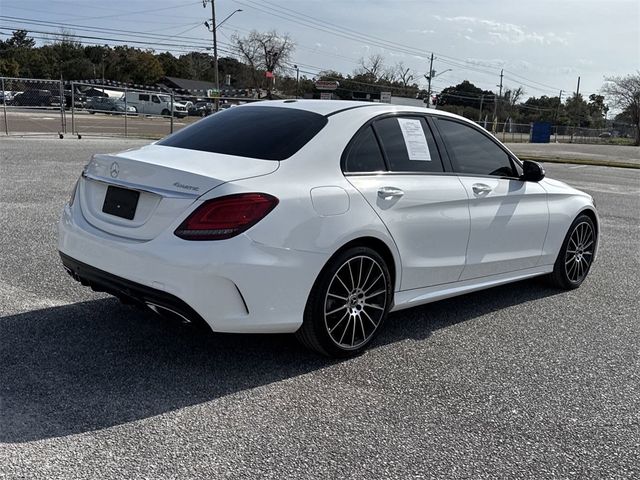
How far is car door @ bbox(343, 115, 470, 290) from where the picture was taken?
4113 mm

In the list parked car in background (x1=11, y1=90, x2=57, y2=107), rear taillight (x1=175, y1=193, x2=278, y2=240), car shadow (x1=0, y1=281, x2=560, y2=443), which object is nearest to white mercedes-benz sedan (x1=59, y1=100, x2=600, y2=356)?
rear taillight (x1=175, y1=193, x2=278, y2=240)

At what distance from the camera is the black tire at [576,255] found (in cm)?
589

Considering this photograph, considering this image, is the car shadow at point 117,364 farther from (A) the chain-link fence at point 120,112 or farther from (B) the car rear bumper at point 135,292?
(A) the chain-link fence at point 120,112

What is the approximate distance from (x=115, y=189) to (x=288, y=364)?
Answer: 148 cm

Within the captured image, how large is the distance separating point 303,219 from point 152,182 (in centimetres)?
87

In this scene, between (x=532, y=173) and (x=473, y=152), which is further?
(x=532, y=173)

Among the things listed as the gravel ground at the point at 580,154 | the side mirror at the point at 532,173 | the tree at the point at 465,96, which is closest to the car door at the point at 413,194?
the side mirror at the point at 532,173

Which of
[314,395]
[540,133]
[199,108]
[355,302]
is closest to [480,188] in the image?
[355,302]

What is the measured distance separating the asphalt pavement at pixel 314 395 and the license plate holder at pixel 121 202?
2.83 ft

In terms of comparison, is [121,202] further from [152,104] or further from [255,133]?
[152,104]

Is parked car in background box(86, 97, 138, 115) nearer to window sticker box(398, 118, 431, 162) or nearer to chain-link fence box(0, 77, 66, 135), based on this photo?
chain-link fence box(0, 77, 66, 135)

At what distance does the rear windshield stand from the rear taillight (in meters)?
0.55

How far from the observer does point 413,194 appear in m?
4.30

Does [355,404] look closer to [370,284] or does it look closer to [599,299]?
[370,284]
